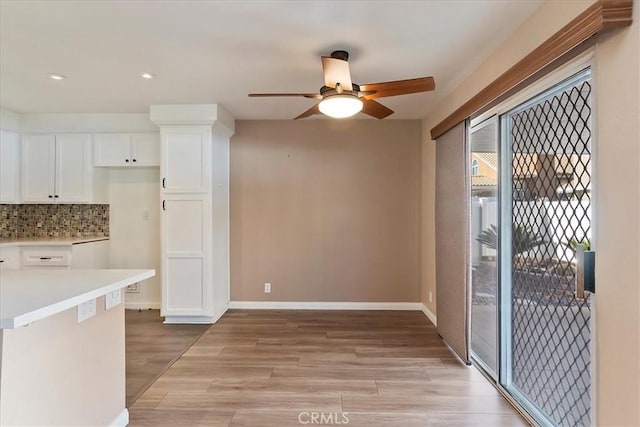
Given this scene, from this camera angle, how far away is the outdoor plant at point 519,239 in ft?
6.95

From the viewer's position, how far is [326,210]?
4.37 metres

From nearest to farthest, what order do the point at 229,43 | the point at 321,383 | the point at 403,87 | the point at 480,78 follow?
the point at 403,87 < the point at 229,43 < the point at 321,383 < the point at 480,78

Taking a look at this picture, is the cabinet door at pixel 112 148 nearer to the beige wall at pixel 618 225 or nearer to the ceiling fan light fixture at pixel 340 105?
the ceiling fan light fixture at pixel 340 105

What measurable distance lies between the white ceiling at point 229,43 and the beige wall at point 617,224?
2.36 ft

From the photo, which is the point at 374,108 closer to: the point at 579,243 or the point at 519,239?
the point at 519,239

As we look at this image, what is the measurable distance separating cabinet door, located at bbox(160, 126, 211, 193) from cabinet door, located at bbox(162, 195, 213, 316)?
14 cm

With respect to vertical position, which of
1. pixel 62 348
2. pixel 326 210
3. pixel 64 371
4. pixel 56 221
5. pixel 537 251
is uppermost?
pixel 326 210

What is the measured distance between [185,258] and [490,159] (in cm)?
326

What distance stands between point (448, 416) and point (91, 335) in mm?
2155

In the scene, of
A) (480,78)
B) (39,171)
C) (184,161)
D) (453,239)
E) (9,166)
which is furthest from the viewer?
(39,171)

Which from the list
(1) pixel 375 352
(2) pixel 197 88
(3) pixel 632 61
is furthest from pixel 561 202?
(2) pixel 197 88

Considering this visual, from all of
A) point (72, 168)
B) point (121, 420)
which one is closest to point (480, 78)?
point (121, 420)

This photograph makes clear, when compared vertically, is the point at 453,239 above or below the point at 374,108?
below

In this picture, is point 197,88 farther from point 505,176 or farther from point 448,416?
point 448,416
